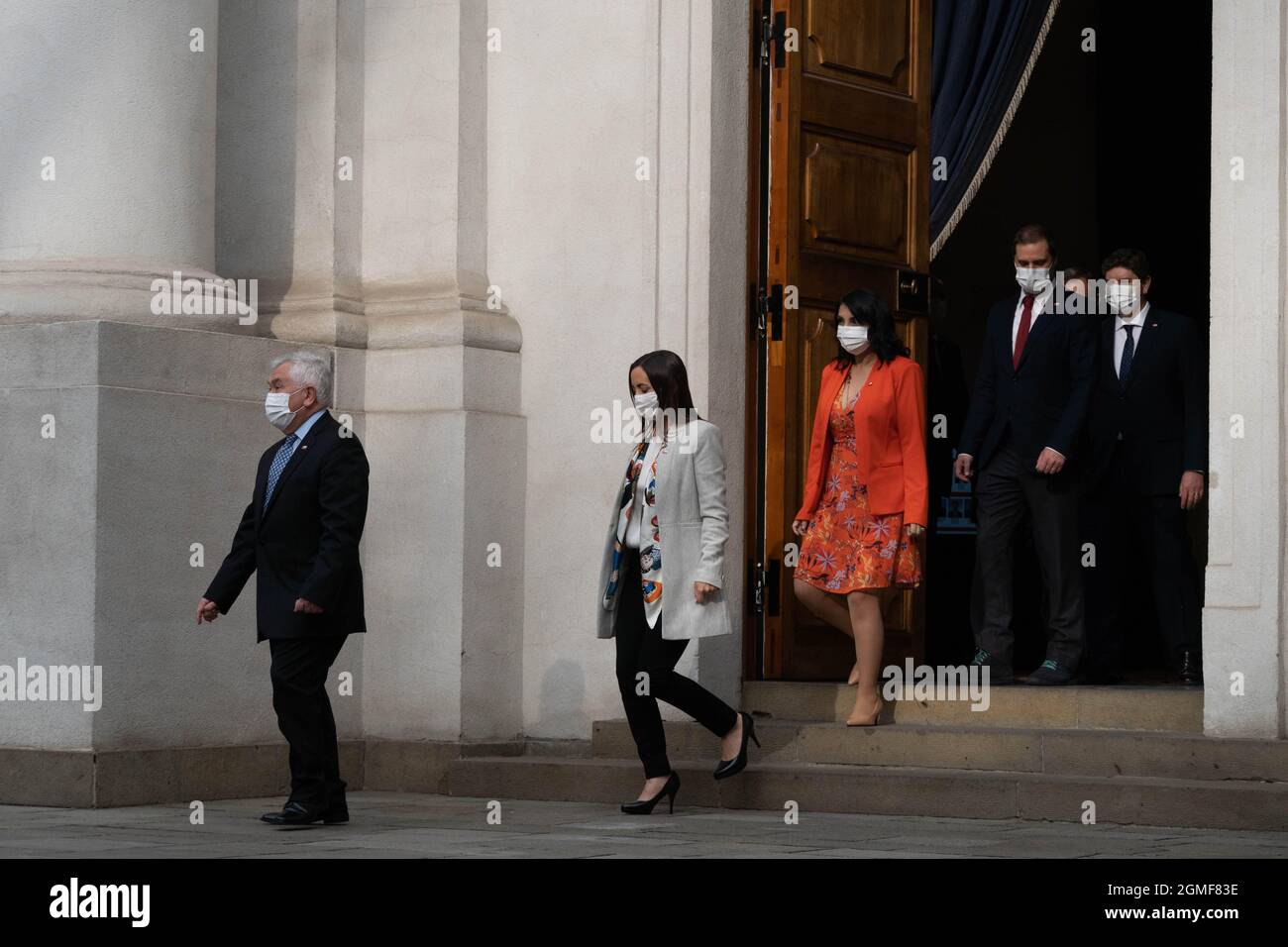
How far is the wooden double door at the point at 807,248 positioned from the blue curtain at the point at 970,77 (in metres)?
1.34

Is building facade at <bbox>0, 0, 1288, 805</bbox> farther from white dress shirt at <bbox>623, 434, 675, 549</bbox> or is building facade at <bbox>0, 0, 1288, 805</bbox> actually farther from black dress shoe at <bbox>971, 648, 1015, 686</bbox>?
white dress shirt at <bbox>623, 434, 675, 549</bbox>

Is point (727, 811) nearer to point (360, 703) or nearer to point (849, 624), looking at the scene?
point (849, 624)

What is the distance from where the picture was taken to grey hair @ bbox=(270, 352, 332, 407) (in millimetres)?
8961

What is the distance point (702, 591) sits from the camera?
8.87m

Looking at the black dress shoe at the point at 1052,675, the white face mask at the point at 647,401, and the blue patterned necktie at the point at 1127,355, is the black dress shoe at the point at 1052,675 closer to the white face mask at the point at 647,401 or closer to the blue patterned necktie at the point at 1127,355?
the blue patterned necktie at the point at 1127,355

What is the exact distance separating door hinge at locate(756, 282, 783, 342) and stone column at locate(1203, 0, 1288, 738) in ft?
7.37

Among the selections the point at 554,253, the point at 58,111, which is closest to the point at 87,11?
the point at 58,111

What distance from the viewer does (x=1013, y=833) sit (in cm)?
827

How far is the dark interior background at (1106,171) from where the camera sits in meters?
14.9

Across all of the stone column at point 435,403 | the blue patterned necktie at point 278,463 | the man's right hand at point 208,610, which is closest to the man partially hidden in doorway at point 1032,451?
the stone column at point 435,403

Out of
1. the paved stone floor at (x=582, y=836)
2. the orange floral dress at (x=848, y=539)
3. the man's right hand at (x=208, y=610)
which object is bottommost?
the paved stone floor at (x=582, y=836)

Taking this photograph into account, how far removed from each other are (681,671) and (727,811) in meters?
1.10

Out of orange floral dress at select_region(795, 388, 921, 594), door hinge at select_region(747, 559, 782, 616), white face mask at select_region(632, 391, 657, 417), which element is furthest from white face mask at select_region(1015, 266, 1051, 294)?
white face mask at select_region(632, 391, 657, 417)

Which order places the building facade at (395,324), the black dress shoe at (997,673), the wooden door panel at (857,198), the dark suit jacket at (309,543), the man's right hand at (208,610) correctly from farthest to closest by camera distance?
1. the wooden door panel at (857,198)
2. the black dress shoe at (997,673)
3. the building facade at (395,324)
4. the man's right hand at (208,610)
5. the dark suit jacket at (309,543)
